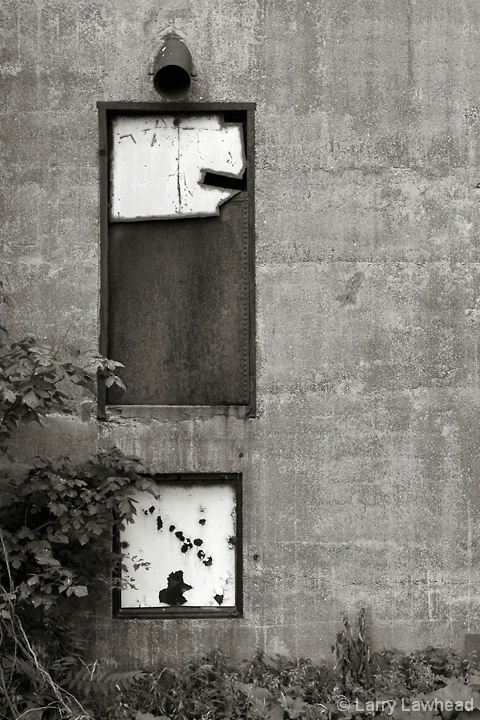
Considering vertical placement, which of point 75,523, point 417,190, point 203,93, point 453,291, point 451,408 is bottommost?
point 75,523

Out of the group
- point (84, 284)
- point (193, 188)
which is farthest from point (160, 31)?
point (84, 284)

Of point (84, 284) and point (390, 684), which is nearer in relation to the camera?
point (390, 684)

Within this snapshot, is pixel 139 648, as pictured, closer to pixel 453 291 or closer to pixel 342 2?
pixel 453 291

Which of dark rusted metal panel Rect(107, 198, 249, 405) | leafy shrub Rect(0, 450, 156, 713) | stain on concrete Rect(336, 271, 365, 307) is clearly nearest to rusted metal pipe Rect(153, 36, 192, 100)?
dark rusted metal panel Rect(107, 198, 249, 405)

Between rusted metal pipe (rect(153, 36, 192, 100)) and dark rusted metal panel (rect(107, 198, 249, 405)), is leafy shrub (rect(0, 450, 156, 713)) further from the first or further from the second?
rusted metal pipe (rect(153, 36, 192, 100))

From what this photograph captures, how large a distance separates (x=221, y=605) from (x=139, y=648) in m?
0.73

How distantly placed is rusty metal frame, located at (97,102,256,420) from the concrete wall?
76 mm

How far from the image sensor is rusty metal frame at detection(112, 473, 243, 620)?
22.8 ft

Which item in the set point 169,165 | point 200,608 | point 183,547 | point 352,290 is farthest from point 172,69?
point 200,608

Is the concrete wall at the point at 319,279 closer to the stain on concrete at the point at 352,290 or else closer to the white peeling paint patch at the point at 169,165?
the stain on concrete at the point at 352,290

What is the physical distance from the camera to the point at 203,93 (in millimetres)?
7164

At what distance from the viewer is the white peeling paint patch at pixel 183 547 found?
7.01 metres

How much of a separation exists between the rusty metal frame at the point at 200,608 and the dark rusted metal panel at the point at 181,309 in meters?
0.61

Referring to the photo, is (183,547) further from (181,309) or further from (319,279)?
(319,279)
